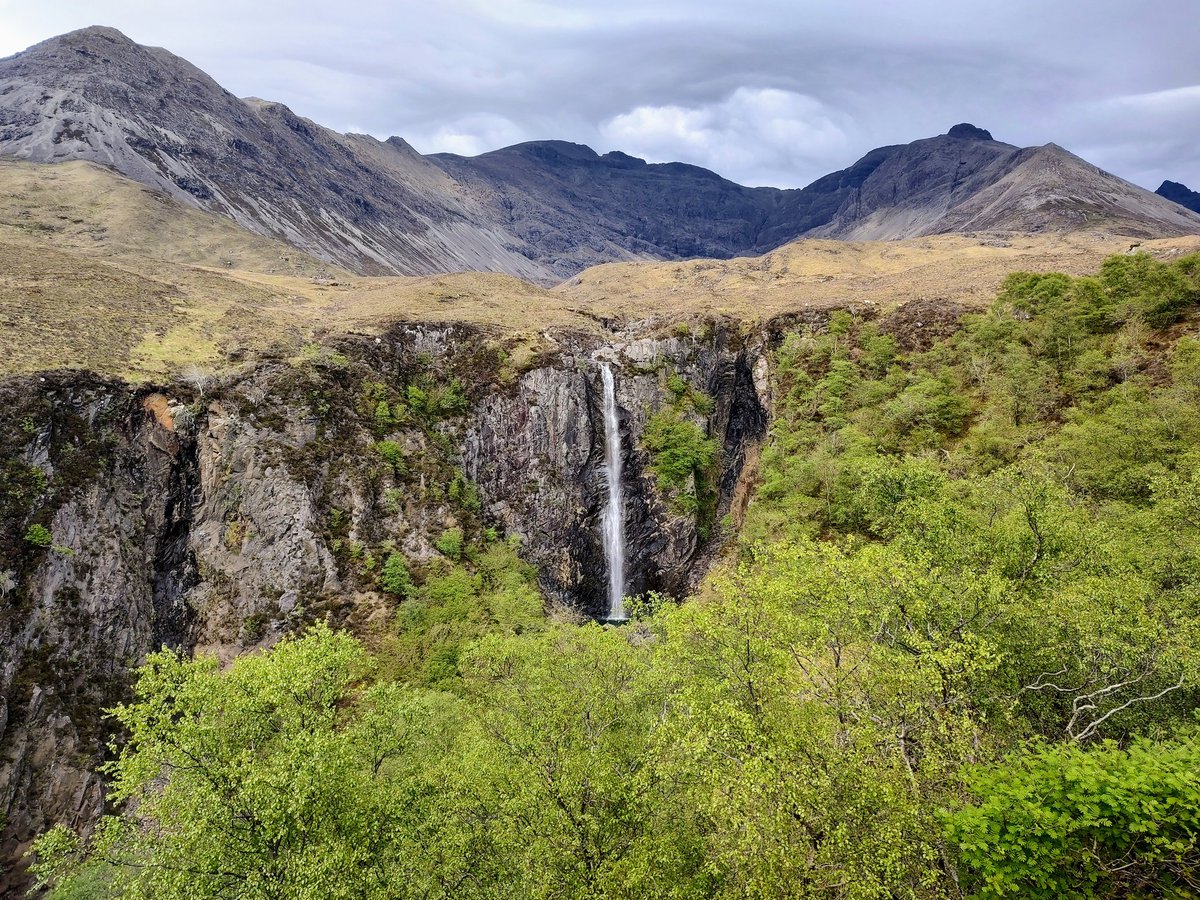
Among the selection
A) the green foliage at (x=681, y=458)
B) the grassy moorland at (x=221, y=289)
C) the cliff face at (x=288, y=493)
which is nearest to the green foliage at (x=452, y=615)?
the cliff face at (x=288, y=493)

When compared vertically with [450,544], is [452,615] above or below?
below

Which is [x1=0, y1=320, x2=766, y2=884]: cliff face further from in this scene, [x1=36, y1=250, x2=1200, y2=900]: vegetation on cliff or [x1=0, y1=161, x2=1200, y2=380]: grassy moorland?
[x1=36, y1=250, x2=1200, y2=900]: vegetation on cliff

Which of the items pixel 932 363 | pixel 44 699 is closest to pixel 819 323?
pixel 932 363

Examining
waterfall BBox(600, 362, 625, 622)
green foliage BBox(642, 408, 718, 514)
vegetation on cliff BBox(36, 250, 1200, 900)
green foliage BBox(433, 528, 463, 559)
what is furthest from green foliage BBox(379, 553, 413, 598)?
green foliage BBox(642, 408, 718, 514)

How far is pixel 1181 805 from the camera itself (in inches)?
305

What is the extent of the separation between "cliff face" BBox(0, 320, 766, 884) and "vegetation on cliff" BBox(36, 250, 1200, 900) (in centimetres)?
1082

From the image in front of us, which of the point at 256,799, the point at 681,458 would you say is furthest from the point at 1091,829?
the point at 681,458

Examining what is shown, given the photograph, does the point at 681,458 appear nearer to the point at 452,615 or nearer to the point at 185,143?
the point at 452,615

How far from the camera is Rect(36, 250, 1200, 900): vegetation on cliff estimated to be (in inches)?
365

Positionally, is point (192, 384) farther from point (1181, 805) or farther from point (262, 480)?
point (1181, 805)

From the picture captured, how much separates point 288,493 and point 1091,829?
132ft

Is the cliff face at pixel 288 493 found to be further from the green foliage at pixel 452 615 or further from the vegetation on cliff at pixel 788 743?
the vegetation on cliff at pixel 788 743

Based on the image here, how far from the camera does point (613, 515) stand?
47312 mm

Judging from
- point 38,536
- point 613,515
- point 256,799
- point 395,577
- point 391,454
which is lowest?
point 395,577
